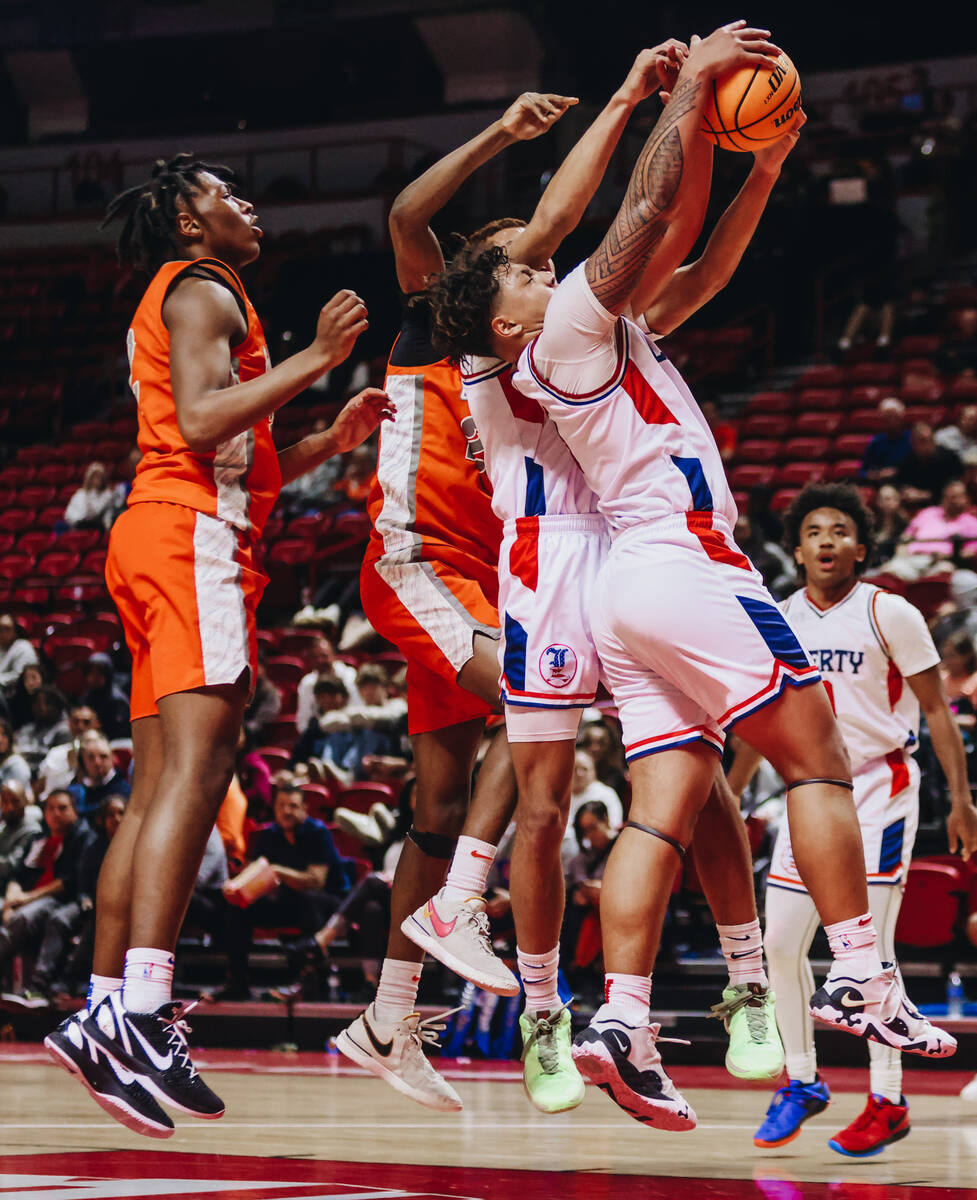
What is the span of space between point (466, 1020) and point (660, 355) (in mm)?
5096

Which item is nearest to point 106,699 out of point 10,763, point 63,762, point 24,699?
point 63,762

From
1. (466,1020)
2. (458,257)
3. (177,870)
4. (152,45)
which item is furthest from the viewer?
(152,45)

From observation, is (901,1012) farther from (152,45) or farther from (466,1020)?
(152,45)

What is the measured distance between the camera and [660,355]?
371cm

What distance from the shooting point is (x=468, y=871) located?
4066 millimetres

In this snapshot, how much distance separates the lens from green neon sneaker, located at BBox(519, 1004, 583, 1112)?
3.78 meters

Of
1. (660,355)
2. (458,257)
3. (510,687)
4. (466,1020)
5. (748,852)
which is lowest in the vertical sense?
(466,1020)

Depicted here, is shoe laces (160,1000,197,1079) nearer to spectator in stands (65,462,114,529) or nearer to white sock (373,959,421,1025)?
white sock (373,959,421,1025)

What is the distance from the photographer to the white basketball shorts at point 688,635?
11.1 ft

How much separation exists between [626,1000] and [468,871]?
746mm

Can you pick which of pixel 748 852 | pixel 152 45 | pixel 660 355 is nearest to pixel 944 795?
pixel 748 852

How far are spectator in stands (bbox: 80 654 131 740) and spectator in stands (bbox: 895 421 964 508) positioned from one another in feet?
19.0

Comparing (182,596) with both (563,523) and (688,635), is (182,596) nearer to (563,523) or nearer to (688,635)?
(563,523)

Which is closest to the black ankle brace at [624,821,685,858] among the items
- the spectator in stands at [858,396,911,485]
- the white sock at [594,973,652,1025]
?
the white sock at [594,973,652,1025]
